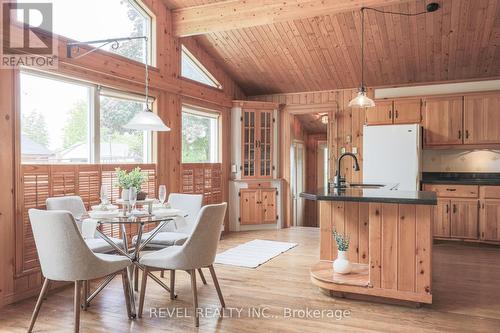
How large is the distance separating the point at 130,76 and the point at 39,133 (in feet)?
4.27

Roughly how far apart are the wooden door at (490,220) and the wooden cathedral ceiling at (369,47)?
2010 mm

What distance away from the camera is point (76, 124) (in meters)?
4.15

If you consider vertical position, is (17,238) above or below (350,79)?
below

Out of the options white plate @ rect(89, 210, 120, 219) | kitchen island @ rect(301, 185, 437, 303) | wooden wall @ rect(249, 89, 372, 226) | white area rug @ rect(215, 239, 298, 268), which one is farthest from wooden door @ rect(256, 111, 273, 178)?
white plate @ rect(89, 210, 120, 219)

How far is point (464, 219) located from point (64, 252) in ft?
17.3

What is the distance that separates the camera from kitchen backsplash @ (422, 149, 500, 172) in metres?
6.04

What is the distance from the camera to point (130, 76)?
461cm

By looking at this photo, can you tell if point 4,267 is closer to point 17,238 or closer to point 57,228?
point 17,238

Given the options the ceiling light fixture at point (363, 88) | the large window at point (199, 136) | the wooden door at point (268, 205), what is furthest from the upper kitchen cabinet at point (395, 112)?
the large window at point (199, 136)

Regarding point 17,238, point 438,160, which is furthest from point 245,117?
point 17,238

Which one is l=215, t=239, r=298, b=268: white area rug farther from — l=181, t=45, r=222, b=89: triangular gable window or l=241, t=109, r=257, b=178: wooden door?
l=181, t=45, r=222, b=89: triangular gable window

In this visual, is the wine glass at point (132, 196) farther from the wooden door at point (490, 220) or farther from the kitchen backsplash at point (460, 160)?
the kitchen backsplash at point (460, 160)

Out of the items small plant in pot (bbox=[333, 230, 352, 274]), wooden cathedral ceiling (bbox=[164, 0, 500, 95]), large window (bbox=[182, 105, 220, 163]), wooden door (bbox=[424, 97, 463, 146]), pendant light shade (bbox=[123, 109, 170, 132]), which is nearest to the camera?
pendant light shade (bbox=[123, 109, 170, 132])

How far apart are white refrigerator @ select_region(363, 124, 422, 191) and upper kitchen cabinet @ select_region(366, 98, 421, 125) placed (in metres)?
0.34
